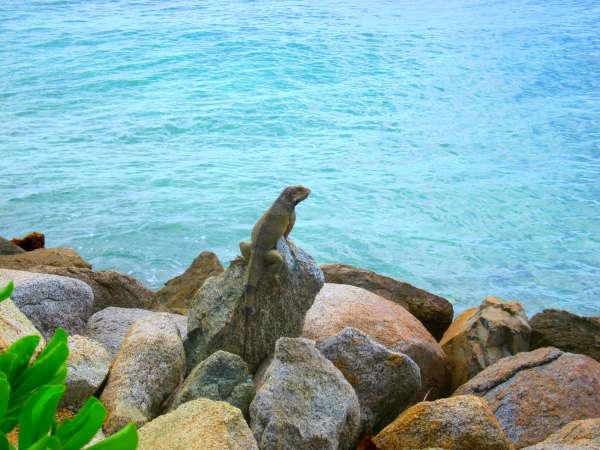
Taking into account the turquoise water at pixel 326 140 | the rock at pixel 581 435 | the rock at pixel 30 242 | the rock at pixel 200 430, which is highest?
the rock at pixel 200 430

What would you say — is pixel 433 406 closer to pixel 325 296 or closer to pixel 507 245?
pixel 325 296

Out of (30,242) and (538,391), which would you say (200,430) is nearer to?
(538,391)

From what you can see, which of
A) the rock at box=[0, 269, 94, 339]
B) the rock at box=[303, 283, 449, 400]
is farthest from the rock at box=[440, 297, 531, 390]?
the rock at box=[0, 269, 94, 339]

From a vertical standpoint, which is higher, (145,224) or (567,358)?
(567,358)

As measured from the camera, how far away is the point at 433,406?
350 cm

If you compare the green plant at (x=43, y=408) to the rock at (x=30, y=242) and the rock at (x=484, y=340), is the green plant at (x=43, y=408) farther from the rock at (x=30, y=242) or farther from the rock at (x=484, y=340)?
the rock at (x=30, y=242)

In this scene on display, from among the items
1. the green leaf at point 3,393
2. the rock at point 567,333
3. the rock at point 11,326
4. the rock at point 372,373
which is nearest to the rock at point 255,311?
the rock at point 372,373

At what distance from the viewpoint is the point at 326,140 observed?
558 inches

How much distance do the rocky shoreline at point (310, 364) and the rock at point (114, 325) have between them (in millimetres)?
12

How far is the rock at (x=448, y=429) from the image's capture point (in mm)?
3396

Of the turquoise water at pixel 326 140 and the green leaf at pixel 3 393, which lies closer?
the green leaf at pixel 3 393

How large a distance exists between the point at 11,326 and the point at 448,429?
1851 millimetres

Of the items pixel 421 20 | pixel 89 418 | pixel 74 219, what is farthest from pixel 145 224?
pixel 421 20

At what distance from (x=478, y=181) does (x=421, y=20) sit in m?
12.6
